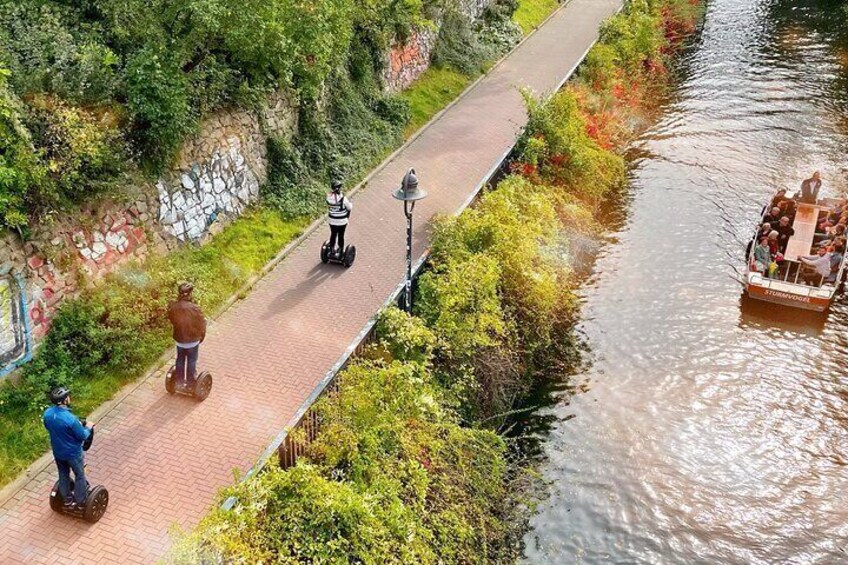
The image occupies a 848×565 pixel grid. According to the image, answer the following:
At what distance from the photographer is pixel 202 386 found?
1245 centimetres

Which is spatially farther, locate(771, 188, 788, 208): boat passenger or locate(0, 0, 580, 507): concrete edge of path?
locate(771, 188, 788, 208): boat passenger

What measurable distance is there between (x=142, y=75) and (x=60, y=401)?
23.7 ft

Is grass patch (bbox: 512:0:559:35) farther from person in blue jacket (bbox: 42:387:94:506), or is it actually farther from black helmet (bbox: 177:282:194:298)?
person in blue jacket (bbox: 42:387:94:506)

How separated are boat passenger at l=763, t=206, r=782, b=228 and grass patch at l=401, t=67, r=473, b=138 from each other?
10361mm

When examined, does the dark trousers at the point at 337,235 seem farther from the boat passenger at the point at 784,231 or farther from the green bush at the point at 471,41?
the green bush at the point at 471,41

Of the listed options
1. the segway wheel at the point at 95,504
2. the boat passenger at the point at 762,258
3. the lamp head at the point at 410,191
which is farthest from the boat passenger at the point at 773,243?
the segway wheel at the point at 95,504

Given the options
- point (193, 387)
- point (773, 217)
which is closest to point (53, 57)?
point (193, 387)

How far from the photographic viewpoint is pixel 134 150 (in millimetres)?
14328

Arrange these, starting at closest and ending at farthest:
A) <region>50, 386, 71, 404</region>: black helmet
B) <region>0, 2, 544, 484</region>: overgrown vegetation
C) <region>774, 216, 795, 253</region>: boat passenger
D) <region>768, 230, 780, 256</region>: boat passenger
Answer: <region>50, 386, 71, 404</region>: black helmet → <region>0, 2, 544, 484</region>: overgrown vegetation → <region>768, 230, 780, 256</region>: boat passenger → <region>774, 216, 795, 253</region>: boat passenger

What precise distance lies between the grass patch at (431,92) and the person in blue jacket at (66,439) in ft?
50.9

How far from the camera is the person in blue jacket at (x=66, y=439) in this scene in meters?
9.34

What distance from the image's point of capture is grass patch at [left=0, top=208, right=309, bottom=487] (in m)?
11.4

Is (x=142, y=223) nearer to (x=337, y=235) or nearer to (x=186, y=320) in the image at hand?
(x=186, y=320)

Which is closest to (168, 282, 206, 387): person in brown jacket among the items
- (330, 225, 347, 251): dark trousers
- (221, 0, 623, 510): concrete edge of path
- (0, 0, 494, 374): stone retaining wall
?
(221, 0, 623, 510): concrete edge of path
